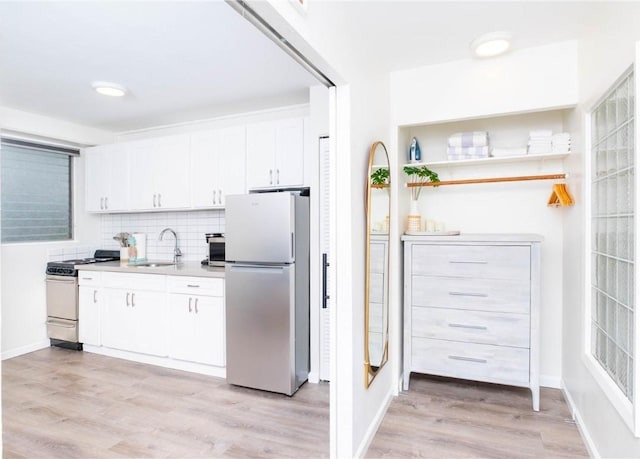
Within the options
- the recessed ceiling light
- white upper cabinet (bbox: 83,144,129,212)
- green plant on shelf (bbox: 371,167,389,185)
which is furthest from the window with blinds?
green plant on shelf (bbox: 371,167,389,185)

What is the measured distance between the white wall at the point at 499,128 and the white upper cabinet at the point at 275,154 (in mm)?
860

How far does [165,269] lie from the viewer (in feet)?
11.3

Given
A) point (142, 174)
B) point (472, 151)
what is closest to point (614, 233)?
point (472, 151)

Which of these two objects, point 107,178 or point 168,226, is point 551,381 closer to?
point 168,226

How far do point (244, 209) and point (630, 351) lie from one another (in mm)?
2457

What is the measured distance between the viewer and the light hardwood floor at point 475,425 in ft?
7.18

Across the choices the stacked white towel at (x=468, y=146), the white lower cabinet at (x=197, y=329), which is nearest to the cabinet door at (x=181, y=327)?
the white lower cabinet at (x=197, y=329)

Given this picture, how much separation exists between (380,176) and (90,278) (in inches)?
124

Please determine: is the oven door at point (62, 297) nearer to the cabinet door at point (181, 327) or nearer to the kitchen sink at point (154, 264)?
the kitchen sink at point (154, 264)

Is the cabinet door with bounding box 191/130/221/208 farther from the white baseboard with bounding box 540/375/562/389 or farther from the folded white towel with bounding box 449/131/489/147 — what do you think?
the white baseboard with bounding box 540/375/562/389

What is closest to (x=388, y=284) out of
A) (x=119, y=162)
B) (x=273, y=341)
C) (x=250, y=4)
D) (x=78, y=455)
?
(x=273, y=341)

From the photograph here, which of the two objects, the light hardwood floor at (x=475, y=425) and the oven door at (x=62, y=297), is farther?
the oven door at (x=62, y=297)

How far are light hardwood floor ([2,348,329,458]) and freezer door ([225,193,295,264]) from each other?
1.06 meters

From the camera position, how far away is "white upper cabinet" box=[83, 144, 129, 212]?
13.7ft
